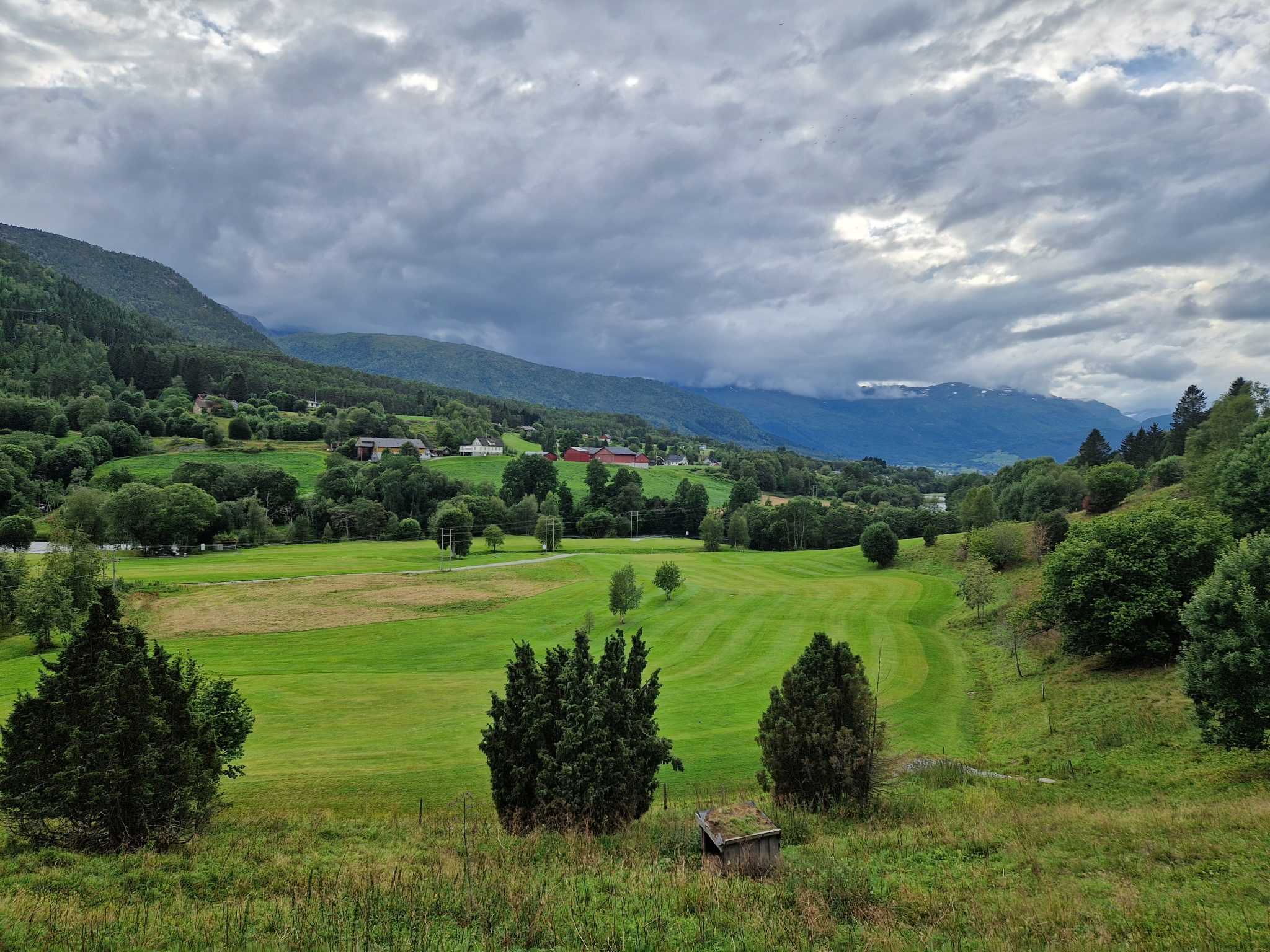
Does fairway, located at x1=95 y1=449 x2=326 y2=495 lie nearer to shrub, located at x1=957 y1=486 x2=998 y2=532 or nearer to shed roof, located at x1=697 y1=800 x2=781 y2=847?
shrub, located at x1=957 y1=486 x2=998 y2=532

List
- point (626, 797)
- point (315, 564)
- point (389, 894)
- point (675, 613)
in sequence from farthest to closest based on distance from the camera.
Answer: point (315, 564)
point (675, 613)
point (626, 797)
point (389, 894)

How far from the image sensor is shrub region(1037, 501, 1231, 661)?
2748cm

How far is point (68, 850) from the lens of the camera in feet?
37.1

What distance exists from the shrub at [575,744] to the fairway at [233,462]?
109566mm

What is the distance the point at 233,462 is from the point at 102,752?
12186cm

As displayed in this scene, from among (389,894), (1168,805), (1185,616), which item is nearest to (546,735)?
(389,894)

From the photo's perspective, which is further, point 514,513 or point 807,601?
point 514,513

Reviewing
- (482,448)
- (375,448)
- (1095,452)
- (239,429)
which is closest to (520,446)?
(482,448)

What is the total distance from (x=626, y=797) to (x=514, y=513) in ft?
310

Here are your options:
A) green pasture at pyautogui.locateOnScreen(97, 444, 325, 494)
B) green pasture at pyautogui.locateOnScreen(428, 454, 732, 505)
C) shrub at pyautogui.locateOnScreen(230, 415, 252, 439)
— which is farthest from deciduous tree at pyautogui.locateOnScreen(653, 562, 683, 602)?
shrub at pyautogui.locateOnScreen(230, 415, 252, 439)

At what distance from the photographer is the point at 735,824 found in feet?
38.5

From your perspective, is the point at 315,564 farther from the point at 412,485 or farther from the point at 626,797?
the point at 626,797

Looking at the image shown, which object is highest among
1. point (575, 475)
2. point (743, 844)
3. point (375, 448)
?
point (375, 448)

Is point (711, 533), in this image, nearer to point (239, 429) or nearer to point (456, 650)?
point (456, 650)
